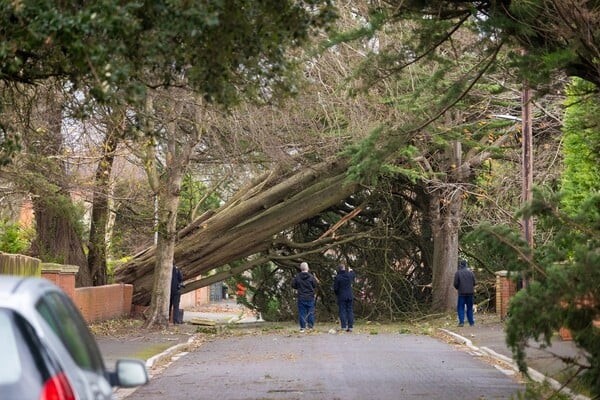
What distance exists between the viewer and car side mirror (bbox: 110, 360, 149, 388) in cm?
618

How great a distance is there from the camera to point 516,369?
18406 mm

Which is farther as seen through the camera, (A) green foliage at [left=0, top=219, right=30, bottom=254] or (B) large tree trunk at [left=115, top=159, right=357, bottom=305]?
(B) large tree trunk at [left=115, top=159, right=357, bottom=305]

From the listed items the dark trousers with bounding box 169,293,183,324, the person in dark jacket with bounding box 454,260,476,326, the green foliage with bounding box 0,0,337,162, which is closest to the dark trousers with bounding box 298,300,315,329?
the person in dark jacket with bounding box 454,260,476,326

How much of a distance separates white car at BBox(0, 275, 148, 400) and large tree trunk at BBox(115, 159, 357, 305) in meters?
28.4

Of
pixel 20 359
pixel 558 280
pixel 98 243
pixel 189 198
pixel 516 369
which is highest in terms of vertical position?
pixel 189 198

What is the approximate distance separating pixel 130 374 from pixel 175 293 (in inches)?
1080

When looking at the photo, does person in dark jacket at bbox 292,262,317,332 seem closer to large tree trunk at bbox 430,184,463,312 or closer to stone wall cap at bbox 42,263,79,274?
large tree trunk at bbox 430,184,463,312

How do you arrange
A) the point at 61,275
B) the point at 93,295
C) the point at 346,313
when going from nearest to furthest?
the point at 61,275
the point at 93,295
the point at 346,313

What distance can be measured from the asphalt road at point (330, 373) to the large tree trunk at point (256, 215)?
949 cm

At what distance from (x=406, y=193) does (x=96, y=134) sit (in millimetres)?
16599

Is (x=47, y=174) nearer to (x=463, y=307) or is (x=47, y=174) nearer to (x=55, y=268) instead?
(x=55, y=268)

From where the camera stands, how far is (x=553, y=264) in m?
11.5

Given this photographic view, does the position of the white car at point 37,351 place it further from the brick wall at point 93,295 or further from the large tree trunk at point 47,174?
the brick wall at point 93,295

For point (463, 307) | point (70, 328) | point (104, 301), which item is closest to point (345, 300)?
point (463, 307)
